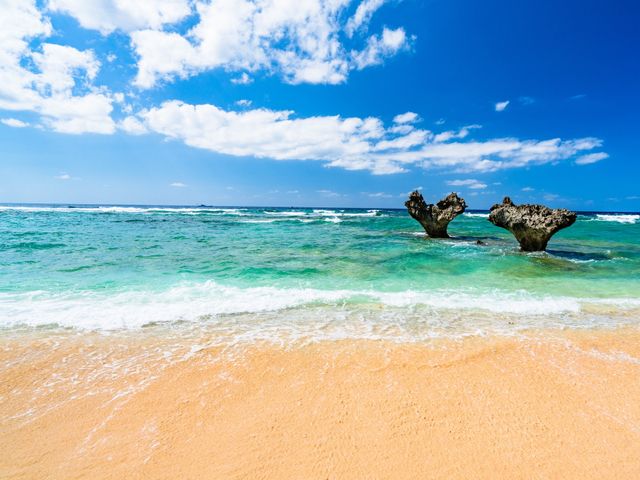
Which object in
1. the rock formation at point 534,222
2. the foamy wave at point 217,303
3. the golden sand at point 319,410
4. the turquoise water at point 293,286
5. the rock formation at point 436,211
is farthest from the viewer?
the rock formation at point 436,211

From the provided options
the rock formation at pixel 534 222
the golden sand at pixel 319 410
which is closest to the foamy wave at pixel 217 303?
the golden sand at pixel 319 410

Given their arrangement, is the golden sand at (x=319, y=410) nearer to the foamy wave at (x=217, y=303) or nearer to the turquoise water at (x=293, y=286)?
the foamy wave at (x=217, y=303)

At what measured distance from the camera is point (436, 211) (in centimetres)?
2383

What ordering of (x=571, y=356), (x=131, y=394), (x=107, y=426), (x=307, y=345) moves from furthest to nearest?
(x=307, y=345), (x=571, y=356), (x=131, y=394), (x=107, y=426)

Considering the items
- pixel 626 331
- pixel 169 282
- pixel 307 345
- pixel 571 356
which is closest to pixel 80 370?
pixel 307 345

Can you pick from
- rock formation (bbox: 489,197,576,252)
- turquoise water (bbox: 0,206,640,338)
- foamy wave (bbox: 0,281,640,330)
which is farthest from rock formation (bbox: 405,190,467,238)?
foamy wave (bbox: 0,281,640,330)

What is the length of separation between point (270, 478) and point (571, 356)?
15.3 ft

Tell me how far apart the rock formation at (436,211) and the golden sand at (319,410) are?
18658 millimetres

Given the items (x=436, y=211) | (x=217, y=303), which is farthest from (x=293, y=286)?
(x=436, y=211)

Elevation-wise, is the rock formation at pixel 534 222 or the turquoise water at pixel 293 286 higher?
the rock formation at pixel 534 222

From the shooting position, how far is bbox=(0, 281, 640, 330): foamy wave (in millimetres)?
6340

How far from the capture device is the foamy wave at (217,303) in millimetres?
6340

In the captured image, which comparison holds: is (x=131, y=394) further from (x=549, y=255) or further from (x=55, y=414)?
(x=549, y=255)

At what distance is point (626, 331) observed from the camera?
5883 mm
